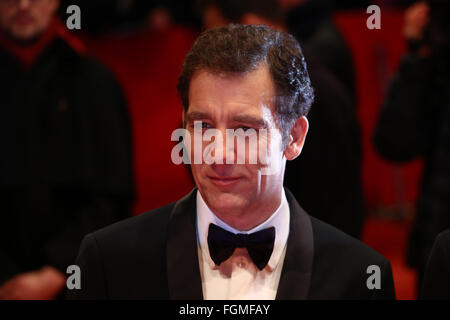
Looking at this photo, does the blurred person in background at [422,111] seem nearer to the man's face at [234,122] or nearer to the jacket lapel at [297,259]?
the jacket lapel at [297,259]

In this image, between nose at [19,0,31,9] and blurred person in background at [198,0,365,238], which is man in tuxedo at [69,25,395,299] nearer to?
blurred person in background at [198,0,365,238]

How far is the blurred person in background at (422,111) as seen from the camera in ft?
8.27

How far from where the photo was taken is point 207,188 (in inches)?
59.6

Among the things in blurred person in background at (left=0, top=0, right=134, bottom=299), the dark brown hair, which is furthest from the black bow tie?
blurred person in background at (left=0, top=0, right=134, bottom=299)

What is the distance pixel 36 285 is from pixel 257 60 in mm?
1167

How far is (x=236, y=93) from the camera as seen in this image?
4.84 feet

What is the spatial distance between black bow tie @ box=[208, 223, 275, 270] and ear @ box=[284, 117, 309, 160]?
0.59 ft

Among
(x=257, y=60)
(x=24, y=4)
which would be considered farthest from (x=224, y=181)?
→ (x=24, y=4)

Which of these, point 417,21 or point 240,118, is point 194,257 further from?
point 417,21

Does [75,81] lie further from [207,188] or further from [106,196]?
[207,188]

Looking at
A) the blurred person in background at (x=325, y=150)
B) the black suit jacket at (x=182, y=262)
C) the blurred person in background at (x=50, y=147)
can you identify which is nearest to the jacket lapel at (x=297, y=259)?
the black suit jacket at (x=182, y=262)

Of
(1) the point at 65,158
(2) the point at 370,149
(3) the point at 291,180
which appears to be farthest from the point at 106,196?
(2) the point at 370,149

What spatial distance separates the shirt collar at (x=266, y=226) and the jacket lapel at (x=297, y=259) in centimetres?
2
